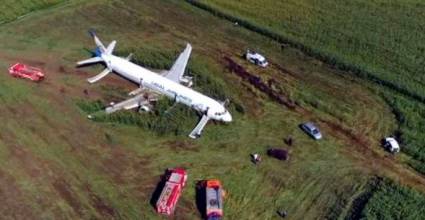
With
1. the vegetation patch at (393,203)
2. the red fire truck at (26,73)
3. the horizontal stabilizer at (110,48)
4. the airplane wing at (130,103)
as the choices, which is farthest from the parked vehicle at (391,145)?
the red fire truck at (26,73)

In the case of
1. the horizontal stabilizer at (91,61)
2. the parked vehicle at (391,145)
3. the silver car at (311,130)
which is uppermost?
the parked vehicle at (391,145)

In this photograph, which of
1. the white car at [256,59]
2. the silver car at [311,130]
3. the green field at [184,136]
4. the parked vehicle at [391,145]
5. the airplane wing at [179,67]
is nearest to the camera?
the green field at [184,136]

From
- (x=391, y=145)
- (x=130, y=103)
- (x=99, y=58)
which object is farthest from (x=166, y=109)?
(x=391, y=145)

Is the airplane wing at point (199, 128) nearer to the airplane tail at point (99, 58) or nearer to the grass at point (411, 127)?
the airplane tail at point (99, 58)

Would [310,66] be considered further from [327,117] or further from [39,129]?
[39,129]

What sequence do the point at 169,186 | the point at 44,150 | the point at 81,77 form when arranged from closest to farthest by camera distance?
the point at 169,186 < the point at 44,150 < the point at 81,77

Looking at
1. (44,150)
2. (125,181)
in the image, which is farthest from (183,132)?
(44,150)
